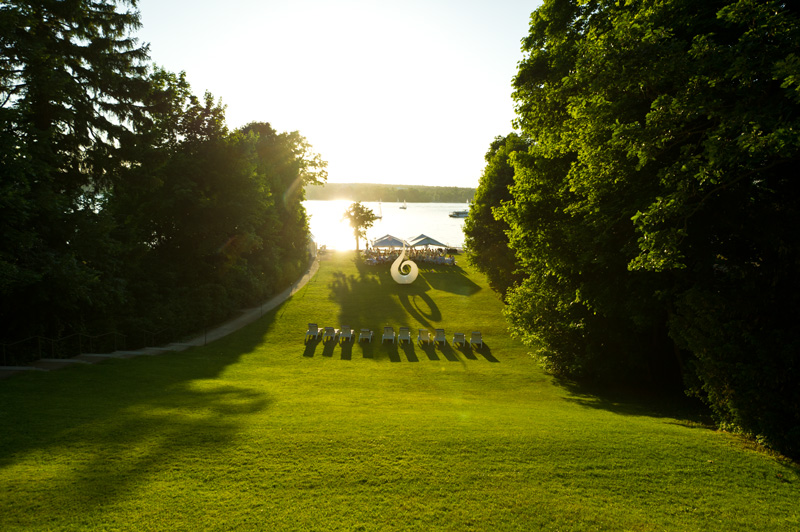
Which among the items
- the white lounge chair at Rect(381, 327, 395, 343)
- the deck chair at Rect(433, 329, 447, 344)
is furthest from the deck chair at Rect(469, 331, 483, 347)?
the white lounge chair at Rect(381, 327, 395, 343)

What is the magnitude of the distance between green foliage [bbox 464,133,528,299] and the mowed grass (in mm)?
17014

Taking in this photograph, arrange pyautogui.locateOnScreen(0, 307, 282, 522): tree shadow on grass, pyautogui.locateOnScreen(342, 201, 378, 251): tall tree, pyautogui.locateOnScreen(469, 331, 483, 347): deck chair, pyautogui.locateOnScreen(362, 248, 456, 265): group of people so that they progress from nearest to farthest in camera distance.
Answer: pyautogui.locateOnScreen(0, 307, 282, 522): tree shadow on grass, pyautogui.locateOnScreen(469, 331, 483, 347): deck chair, pyautogui.locateOnScreen(362, 248, 456, 265): group of people, pyautogui.locateOnScreen(342, 201, 378, 251): tall tree

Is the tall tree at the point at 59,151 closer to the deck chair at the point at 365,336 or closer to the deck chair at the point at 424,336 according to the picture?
the deck chair at the point at 365,336

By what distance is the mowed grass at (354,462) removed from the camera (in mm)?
5883

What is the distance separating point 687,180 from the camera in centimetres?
912

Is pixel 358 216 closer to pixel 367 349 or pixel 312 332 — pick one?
pixel 312 332

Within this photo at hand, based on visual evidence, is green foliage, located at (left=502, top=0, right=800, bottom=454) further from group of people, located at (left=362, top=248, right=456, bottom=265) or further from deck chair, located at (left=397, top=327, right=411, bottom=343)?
group of people, located at (left=362, top=248, right=456, bottom=265)

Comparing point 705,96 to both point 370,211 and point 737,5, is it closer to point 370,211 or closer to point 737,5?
point 737,5

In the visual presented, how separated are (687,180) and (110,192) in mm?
22234

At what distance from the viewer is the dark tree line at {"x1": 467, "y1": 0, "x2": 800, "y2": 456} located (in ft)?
27.6

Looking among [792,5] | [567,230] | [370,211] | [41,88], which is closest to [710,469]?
[567,230]

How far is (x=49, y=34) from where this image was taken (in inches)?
713

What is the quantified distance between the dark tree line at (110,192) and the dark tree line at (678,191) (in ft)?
52.3

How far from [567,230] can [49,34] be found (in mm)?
20586
